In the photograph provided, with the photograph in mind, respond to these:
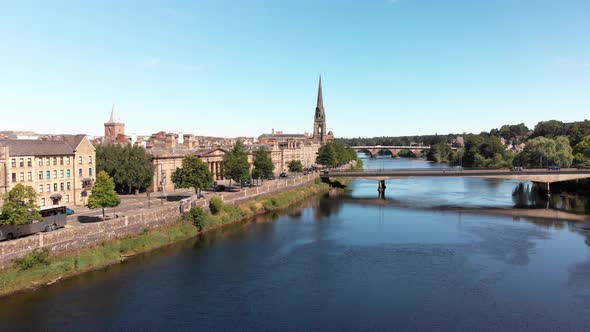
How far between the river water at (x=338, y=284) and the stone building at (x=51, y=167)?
16907 millimetres

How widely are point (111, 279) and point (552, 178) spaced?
74.9m

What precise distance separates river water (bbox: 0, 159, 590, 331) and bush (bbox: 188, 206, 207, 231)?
7.24 ft

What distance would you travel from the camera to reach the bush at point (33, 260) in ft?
102

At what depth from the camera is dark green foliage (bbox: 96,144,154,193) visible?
6022 centimetres

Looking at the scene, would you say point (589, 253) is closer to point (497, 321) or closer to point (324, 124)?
point (497, 321)

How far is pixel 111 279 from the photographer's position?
3275cm

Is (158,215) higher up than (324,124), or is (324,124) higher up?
(324,124)

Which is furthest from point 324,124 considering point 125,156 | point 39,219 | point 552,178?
point 39,219

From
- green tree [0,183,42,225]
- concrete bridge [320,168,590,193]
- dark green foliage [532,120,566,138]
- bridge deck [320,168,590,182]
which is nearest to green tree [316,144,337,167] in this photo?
concrete bridge [320,168,590,193]

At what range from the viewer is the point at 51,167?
49.6 meters

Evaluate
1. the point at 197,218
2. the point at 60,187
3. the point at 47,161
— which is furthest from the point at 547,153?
the point at 47,161

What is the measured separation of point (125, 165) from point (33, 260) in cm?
3013

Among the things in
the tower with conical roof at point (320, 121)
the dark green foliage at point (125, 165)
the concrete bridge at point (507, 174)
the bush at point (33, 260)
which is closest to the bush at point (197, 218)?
the dark green foliage at point (125, 165)

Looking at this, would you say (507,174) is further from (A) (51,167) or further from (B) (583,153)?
(A) (51,167)
